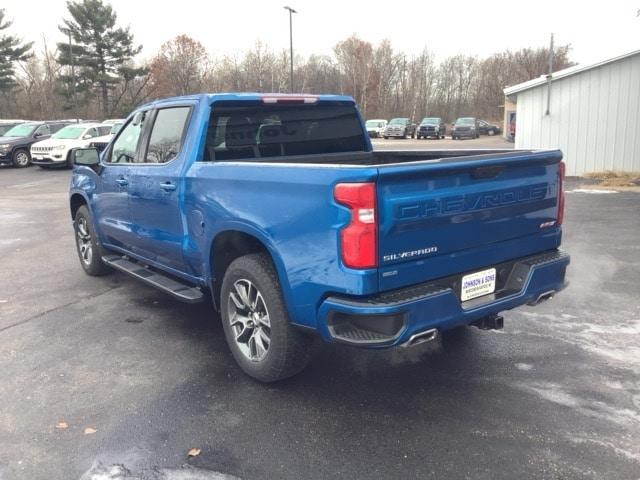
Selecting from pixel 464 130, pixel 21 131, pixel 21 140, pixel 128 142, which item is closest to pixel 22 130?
pixel 21 131

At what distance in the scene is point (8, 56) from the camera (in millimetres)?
55000

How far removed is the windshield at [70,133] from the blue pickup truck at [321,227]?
19.9m

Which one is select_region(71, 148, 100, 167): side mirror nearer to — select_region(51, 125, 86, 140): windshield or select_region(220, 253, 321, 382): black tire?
select_region(220, 253, 321, 382): black tire

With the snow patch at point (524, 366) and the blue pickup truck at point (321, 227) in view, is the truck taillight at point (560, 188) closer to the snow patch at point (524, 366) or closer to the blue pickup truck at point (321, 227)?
the blue pickup truck at point (321, 227)

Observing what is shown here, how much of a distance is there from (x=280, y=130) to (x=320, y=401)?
2338 mm

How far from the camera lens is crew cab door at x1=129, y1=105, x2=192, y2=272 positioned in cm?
459

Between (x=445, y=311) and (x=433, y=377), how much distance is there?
3.16 feet

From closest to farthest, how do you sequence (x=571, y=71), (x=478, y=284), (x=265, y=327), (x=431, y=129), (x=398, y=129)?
1. (x=478, y=284)
2. (x=265, y=327)
3. (x=571, y=71)
4. (x=431, y=129)
5. (x=398, y=129)

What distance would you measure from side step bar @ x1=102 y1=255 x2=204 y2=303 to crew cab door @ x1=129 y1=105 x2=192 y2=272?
0.14 m

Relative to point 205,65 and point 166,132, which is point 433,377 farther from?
point 205,65

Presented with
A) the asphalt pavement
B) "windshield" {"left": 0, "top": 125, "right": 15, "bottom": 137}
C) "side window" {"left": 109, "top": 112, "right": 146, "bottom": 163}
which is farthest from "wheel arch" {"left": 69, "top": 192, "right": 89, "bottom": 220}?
"windshield" {"left": 0, "top": 125, "right": 15, "bottom": 137}

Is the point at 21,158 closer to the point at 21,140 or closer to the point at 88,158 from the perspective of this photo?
the point at 21,140

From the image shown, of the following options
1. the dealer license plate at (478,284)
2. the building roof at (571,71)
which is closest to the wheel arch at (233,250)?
the dealer license plate at (478,284)

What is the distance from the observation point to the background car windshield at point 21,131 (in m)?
24.6
